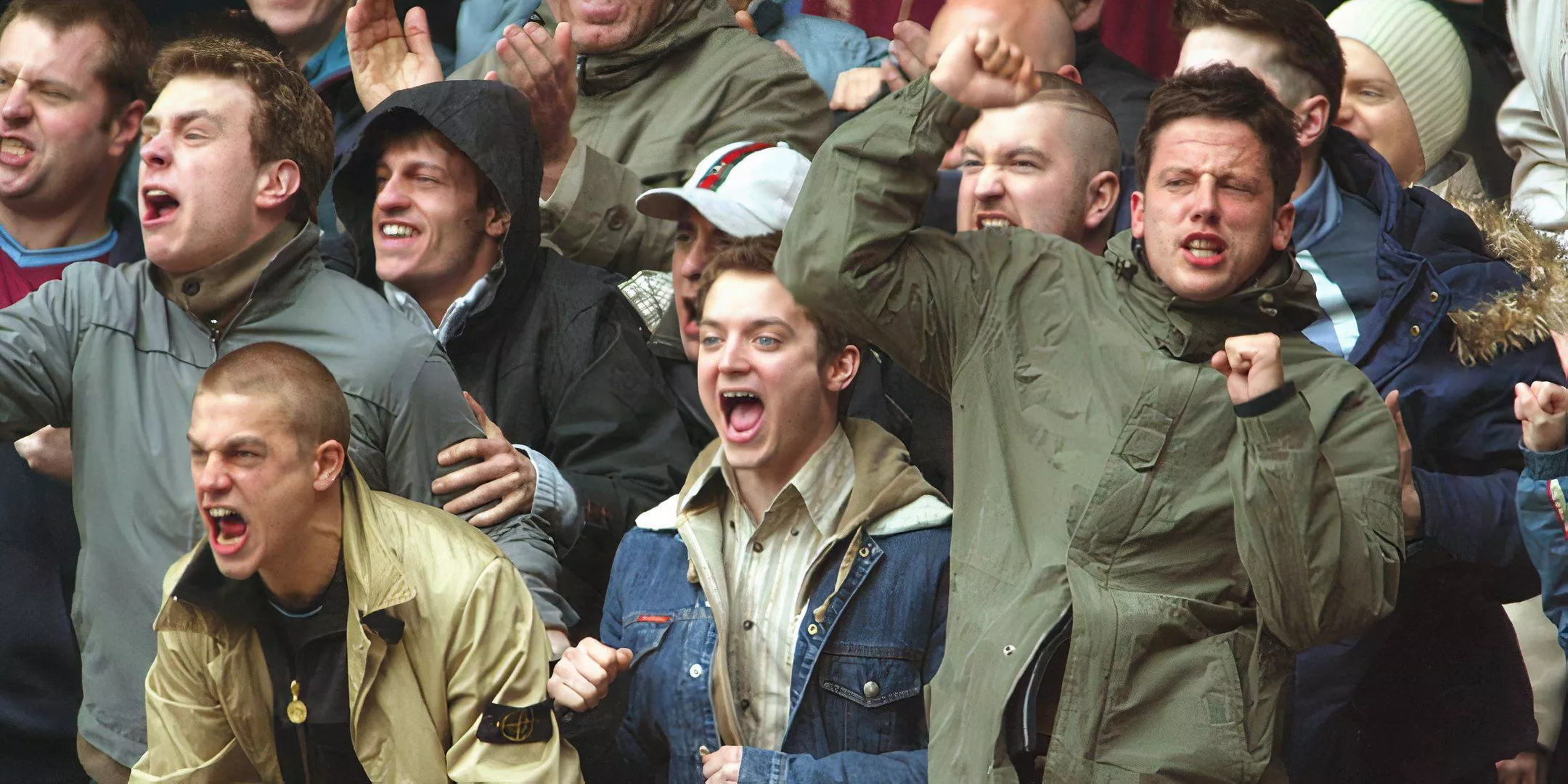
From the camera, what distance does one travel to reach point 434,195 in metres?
5.15

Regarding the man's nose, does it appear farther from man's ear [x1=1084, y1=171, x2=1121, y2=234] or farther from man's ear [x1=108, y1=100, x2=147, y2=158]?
man's ear [x1=1084, y1=171, x2=1121, y2=234]

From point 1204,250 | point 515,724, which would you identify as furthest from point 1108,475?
point 515,724

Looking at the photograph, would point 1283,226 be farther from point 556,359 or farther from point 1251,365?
point 556,359

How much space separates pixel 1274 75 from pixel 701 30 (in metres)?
1.60

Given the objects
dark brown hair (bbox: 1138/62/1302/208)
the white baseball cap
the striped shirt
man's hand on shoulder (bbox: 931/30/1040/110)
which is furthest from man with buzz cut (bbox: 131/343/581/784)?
dark brown hair (bbox: 1138/62/1302/208)

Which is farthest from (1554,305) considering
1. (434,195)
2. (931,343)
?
(434,195)

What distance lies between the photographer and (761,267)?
432 cm

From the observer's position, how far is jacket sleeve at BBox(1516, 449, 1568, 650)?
4055 millimetres

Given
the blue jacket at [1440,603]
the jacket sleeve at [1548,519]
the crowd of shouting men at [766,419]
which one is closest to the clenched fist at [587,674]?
the crowd of shouting men at [766,419]

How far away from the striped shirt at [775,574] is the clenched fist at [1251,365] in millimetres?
936

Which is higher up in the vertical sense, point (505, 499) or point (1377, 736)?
point (505, 499)

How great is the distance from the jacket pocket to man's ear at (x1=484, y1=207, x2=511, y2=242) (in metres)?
1.66

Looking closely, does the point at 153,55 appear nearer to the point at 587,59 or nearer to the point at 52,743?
the point at 587,59

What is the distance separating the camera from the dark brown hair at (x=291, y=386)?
4102 millimetres
